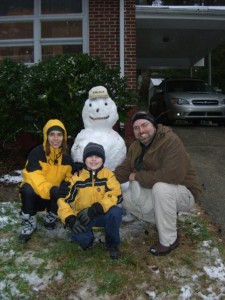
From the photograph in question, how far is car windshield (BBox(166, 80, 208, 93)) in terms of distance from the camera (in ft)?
46.5

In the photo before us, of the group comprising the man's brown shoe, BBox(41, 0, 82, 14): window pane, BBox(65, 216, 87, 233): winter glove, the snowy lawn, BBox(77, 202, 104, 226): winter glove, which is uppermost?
BBox(41, 0, 82, 14): window pane

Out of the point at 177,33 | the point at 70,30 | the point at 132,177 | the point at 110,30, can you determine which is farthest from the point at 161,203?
the point at 177,33

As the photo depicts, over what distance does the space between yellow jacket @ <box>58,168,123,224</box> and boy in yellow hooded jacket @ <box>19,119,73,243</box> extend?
202mm

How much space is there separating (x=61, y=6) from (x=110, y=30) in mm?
1410

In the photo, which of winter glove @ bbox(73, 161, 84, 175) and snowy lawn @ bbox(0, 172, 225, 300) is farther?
winter glove @ bbox(73, 161, 84, 175)

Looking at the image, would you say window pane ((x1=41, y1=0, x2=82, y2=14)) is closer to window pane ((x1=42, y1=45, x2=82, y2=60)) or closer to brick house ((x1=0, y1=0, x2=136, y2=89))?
brick house ((x1=0, y1=0, x2=136, y2=89))

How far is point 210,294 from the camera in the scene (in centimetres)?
388

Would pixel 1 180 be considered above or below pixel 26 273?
above

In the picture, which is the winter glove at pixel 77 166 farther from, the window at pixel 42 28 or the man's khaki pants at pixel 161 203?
the window at pixel 42 28

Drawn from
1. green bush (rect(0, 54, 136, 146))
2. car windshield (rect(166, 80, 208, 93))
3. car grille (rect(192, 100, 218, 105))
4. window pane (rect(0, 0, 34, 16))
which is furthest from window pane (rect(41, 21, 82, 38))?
car windshield (rect(166, 80, 208, 93))

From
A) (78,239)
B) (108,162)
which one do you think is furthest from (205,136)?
(78,239)

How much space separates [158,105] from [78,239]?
10654 millimetres

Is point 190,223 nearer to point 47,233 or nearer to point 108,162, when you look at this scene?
point 108,162

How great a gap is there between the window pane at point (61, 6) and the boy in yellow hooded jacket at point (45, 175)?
643 centimetres
